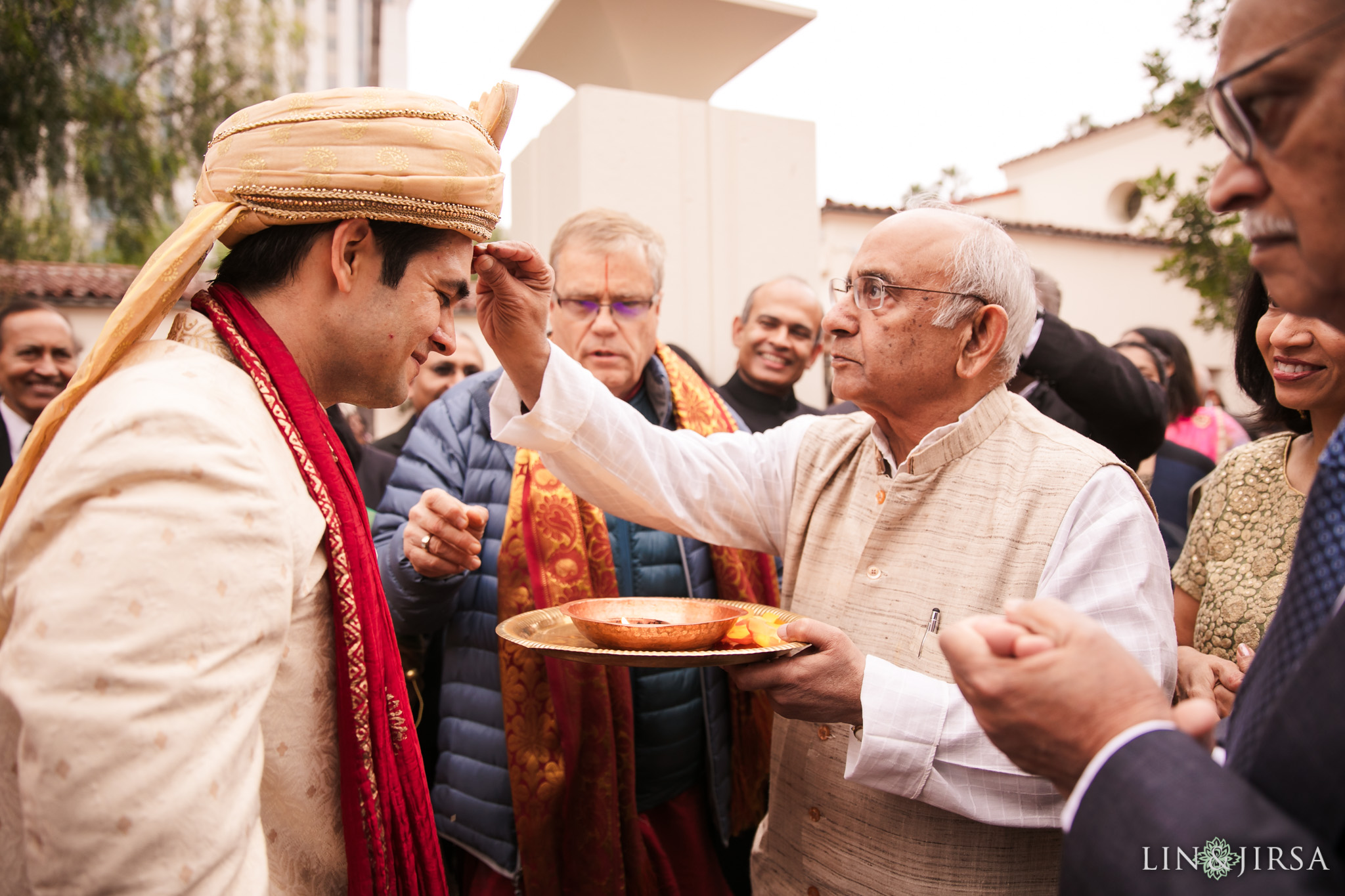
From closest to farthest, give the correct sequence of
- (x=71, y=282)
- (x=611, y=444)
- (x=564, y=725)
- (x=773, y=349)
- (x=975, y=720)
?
1. (x=975, y=720)
2. (x=611, y=444)
3. (x=564, y=725)
4. (x=773, y=349)
5. (x=71, y=282)

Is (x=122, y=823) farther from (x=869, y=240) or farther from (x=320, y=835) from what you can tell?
(x=869, y=240)

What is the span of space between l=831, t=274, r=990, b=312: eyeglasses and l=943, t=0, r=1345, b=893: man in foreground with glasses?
103cm

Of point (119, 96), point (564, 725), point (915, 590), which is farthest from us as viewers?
point (119, 96)

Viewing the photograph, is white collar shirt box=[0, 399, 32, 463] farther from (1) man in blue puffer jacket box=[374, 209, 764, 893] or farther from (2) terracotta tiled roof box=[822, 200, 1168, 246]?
(2) terracotta tiled roof box=[822, 200, 1168, 246]

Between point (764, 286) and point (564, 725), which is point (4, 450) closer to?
point (564, 725)

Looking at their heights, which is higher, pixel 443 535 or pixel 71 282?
pixel 71 282

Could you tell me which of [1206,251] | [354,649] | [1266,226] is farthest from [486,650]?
[1206,251]

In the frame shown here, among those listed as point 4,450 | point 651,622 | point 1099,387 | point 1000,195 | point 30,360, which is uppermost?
point 1000,195

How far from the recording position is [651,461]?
261 cm

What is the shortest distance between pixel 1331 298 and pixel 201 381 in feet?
5.62

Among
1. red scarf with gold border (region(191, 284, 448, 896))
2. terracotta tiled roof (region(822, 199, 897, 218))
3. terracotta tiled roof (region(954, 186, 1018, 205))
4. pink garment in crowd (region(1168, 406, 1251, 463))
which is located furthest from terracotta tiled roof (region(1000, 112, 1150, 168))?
red scarf with gold border (region(191, 284, 448, 896))

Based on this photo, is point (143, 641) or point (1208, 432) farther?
point (1208, 432)

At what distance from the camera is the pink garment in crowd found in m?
6.12

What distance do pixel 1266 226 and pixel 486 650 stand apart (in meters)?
2.36
